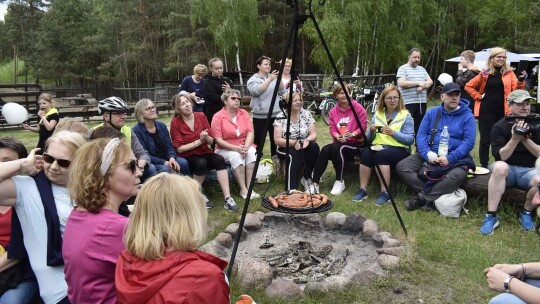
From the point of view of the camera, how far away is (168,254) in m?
1.43

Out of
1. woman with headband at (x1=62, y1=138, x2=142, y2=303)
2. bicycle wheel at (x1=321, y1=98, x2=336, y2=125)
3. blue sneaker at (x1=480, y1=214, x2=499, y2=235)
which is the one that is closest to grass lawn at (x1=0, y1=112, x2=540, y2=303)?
blue sneaker at (x1=480, y1=214, x2=499, y2=235)

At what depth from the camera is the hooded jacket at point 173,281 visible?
1.35m

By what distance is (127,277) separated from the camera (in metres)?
1.43

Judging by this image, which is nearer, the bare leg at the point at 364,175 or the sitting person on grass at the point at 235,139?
the bare leg at the point at 364,175

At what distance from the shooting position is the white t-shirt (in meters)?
1.89

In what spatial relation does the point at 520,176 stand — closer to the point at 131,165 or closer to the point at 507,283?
the point at 507,283

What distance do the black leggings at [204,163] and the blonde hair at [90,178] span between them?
2935 millimetres

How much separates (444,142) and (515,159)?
2.23ft

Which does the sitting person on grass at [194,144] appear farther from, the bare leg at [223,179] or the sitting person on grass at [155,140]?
the sitting person on grass at [155,140]

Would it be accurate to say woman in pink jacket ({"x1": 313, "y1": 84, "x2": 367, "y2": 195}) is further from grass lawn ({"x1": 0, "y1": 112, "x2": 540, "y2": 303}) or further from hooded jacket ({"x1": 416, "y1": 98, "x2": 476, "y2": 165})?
hooded jacket ({"x1": 416, "y1": 98, "x2": 476, "y2": 165})

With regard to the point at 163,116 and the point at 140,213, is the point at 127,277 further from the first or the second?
the point at 163,116

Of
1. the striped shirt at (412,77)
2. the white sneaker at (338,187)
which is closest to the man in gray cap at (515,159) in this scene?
the white sneaker at (338,187)

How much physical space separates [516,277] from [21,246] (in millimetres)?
2411

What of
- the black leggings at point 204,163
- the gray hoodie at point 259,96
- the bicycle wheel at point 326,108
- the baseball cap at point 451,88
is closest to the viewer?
the baseball cap at point 451,88
